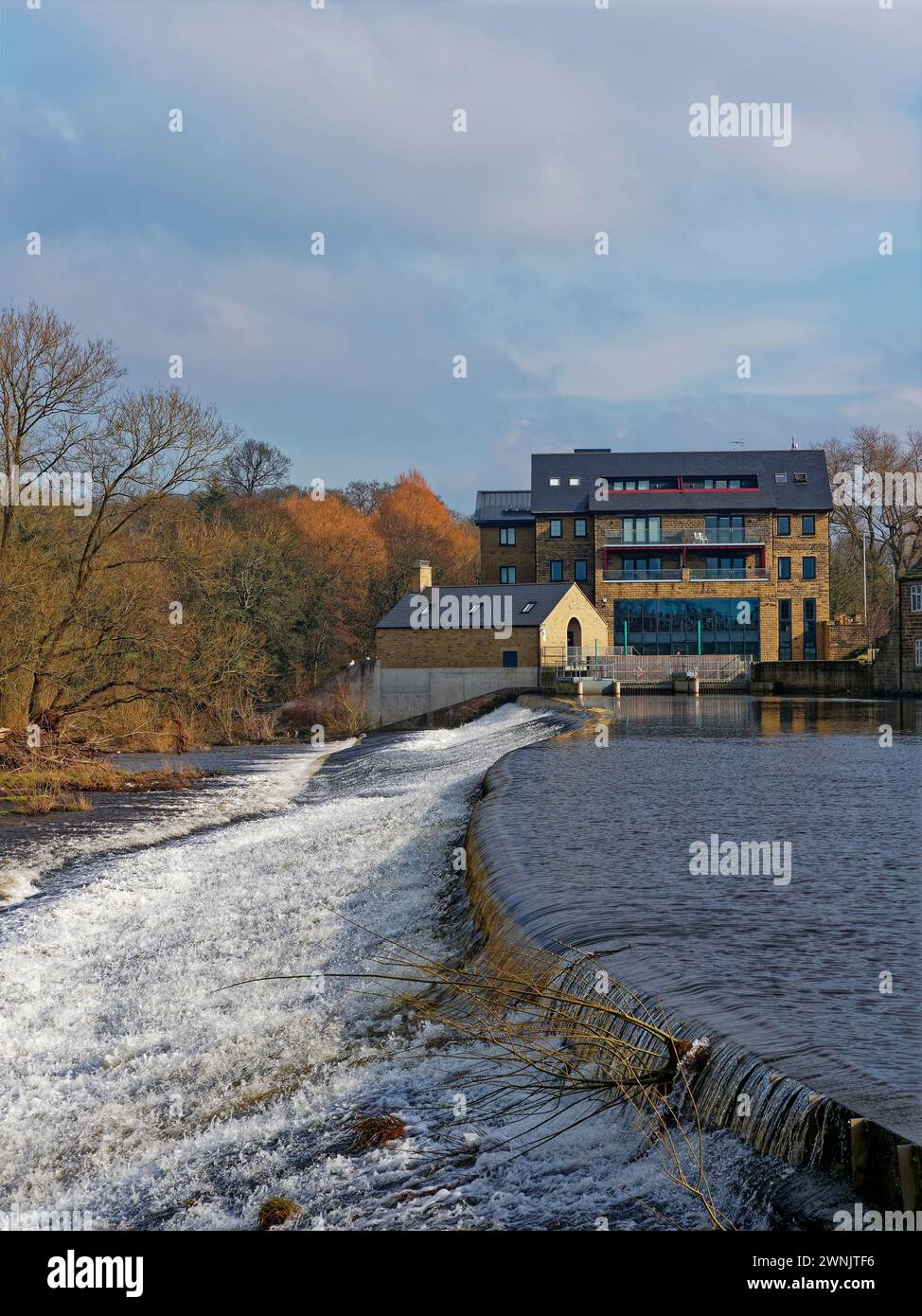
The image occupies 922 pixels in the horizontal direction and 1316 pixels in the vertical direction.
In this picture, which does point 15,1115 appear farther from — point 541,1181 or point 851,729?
point 851,729

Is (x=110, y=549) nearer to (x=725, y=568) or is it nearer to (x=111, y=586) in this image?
(x=111, y=586)

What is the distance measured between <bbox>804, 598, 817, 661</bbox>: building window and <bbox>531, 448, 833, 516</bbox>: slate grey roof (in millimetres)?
4996

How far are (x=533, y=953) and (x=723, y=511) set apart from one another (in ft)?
189

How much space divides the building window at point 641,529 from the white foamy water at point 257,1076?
50550 millimetres

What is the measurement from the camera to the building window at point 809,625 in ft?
206

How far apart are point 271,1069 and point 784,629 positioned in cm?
5866

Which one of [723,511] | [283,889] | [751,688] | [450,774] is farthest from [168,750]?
[723,511]

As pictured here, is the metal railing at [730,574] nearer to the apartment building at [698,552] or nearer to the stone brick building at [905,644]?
the apartment building at [698,552]

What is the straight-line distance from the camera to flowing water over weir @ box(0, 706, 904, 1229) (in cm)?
538

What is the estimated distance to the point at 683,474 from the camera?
6469cm

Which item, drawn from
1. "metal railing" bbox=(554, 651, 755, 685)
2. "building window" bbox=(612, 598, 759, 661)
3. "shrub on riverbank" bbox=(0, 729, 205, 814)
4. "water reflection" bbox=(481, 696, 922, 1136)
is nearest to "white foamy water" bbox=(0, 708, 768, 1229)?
"water reflection" bbox=(481, 696, 922, 1136)

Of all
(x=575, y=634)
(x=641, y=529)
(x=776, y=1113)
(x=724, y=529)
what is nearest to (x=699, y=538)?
(x=724, y=529)

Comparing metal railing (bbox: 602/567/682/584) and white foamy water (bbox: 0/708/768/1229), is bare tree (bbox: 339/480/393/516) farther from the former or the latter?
white foamy water (bbox: 0/708/768/1229)

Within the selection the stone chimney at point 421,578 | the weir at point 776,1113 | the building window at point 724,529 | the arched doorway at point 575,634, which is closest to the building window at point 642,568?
the building window at point 724,529
